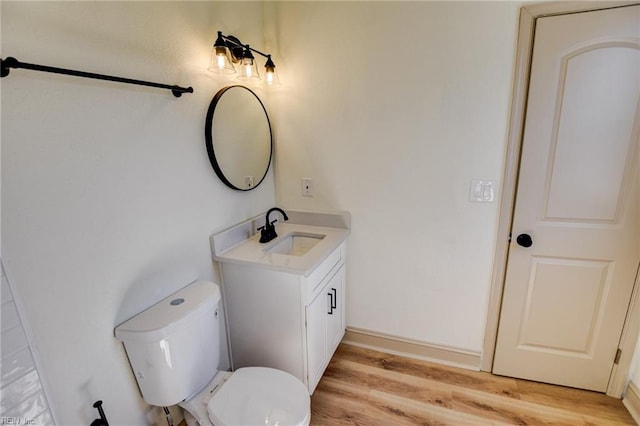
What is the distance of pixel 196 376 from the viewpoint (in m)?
1.30

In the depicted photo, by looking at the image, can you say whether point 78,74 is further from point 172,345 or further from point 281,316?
point 281,316

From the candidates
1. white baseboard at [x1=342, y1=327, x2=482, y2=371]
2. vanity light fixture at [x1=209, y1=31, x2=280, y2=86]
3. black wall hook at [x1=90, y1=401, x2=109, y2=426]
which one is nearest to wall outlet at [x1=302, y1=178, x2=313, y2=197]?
vanity light fixture at [x1=209, y1=31, x2=280, y2=86]

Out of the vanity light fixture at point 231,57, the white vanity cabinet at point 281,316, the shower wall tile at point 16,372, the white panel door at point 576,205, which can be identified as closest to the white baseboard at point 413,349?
the white panel door at point 576,205

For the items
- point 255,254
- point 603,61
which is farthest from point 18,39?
point 603,61

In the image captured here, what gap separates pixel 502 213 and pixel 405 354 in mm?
1139

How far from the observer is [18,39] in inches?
33.2

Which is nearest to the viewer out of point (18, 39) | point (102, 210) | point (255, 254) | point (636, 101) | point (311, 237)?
point (18, 39)

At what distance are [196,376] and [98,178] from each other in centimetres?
89

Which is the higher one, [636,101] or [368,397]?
[636,101]

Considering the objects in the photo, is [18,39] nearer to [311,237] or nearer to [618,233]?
[311,237]

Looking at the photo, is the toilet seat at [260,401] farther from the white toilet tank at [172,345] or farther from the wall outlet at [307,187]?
the wall outlet at [307,187]

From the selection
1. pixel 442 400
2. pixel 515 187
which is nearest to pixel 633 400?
pixel 442 400

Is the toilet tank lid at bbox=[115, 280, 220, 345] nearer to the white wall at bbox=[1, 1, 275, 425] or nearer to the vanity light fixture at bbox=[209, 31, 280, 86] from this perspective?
the white wall at bbox=[1, 1, 275, 425]

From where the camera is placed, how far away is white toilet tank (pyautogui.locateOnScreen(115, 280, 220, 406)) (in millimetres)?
1136
